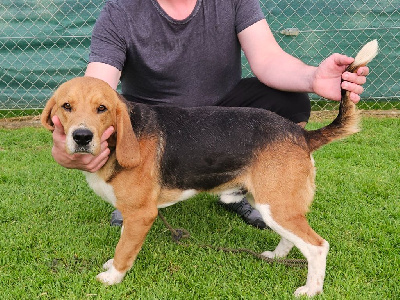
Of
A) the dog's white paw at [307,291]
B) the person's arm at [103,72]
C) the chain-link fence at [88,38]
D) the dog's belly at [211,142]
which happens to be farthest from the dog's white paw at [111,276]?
the chain-link fence at [88,38]

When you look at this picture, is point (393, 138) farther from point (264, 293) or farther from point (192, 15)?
point (264, 293)

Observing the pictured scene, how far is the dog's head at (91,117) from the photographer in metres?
2.95

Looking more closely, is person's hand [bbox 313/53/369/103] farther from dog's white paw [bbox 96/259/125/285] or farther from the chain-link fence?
the chain-link fence

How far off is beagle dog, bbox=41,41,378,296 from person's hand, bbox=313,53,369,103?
0.07 m

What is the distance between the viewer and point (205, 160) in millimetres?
3447

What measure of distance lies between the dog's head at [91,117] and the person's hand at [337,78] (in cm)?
156

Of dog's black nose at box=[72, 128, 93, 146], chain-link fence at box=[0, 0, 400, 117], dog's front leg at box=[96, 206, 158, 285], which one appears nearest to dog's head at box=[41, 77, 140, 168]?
dog's black nose at box=[72, 128, 93, 146]

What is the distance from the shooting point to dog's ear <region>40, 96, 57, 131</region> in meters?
3.25

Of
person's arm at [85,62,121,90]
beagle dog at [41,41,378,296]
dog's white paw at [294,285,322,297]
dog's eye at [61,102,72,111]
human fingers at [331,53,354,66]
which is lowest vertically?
dog's white paw at [294,285,322,297]

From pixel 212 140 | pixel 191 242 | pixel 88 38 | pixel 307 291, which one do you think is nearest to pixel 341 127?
pixel 212 140

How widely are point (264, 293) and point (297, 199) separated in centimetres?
75

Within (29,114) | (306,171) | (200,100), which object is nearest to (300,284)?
(306,171)

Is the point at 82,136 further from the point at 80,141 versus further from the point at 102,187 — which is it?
the point at 102,187

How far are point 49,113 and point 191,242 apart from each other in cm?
176
